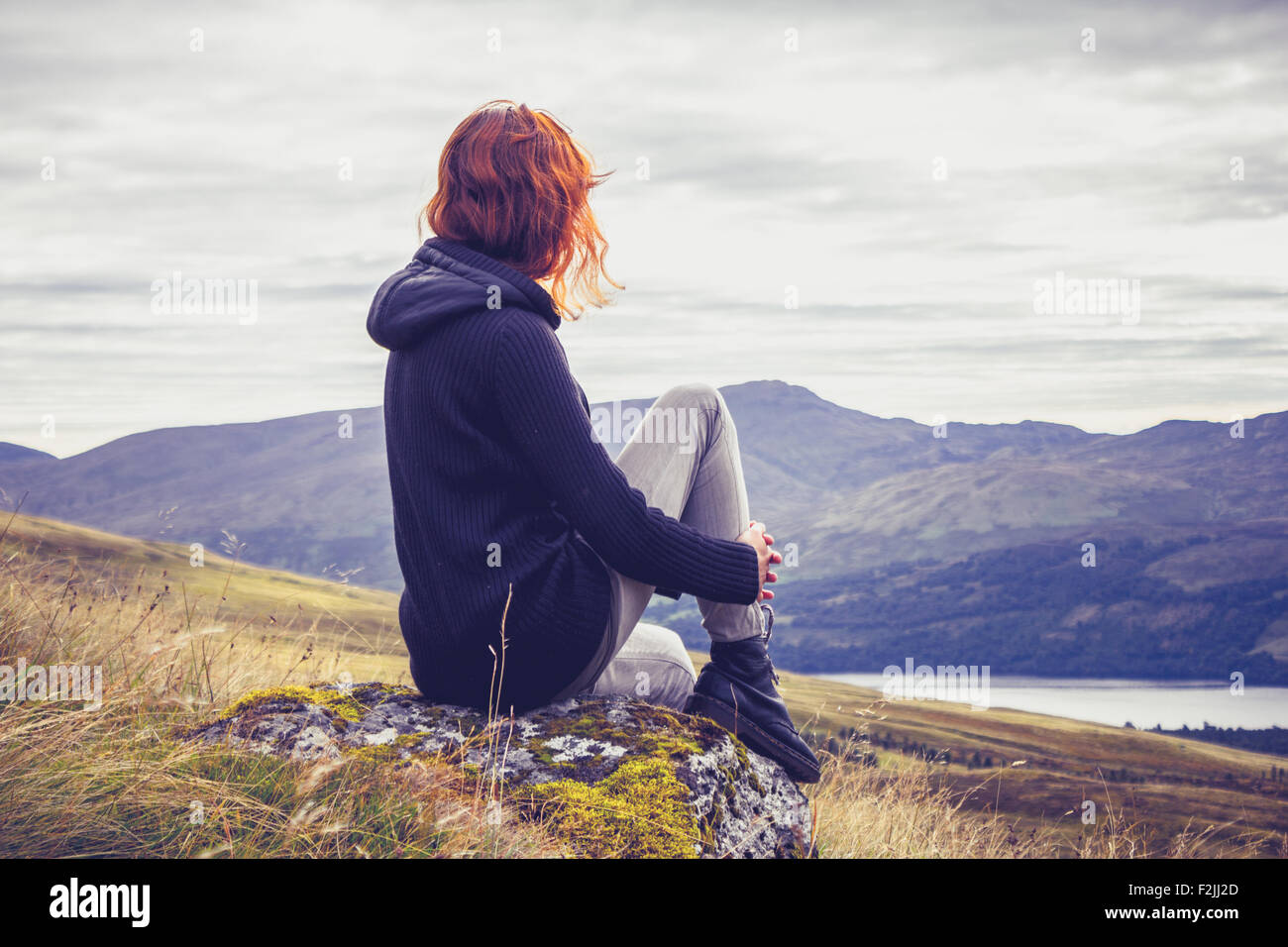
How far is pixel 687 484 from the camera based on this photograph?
4199 millimetres

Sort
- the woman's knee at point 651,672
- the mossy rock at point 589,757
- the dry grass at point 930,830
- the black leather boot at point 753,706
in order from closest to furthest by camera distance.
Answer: the mossy rock at point 589,757
the black leather boot at point 753,706
the woman's knee at point 651,672
the dry grass at point 930,830

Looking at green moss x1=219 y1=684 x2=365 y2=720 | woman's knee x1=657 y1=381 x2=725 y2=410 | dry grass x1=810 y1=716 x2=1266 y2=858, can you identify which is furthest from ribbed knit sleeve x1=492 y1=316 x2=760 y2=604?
dry grass x1=810 y1=716 x2=1266 y2=858

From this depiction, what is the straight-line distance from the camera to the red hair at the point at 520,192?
3.64 m

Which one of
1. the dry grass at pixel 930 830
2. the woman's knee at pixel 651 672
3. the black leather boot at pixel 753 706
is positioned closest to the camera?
the black leather boot at pixel 753 706

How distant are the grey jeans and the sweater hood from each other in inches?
29.3

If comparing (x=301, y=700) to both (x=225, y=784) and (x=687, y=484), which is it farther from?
(x=687, y=484)

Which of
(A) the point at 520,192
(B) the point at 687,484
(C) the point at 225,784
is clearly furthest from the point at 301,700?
(A) the point at 520,192

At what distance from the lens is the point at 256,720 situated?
392 cm

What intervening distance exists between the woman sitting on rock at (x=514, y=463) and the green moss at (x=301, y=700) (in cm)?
41

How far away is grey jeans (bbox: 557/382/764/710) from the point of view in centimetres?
408

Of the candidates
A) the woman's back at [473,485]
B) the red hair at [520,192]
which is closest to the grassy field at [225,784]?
the woman's back at [473,485]

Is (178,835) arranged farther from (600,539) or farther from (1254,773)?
(1254,773)

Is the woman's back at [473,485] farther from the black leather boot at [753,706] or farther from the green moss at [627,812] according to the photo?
the black leather boot at [753,706]
